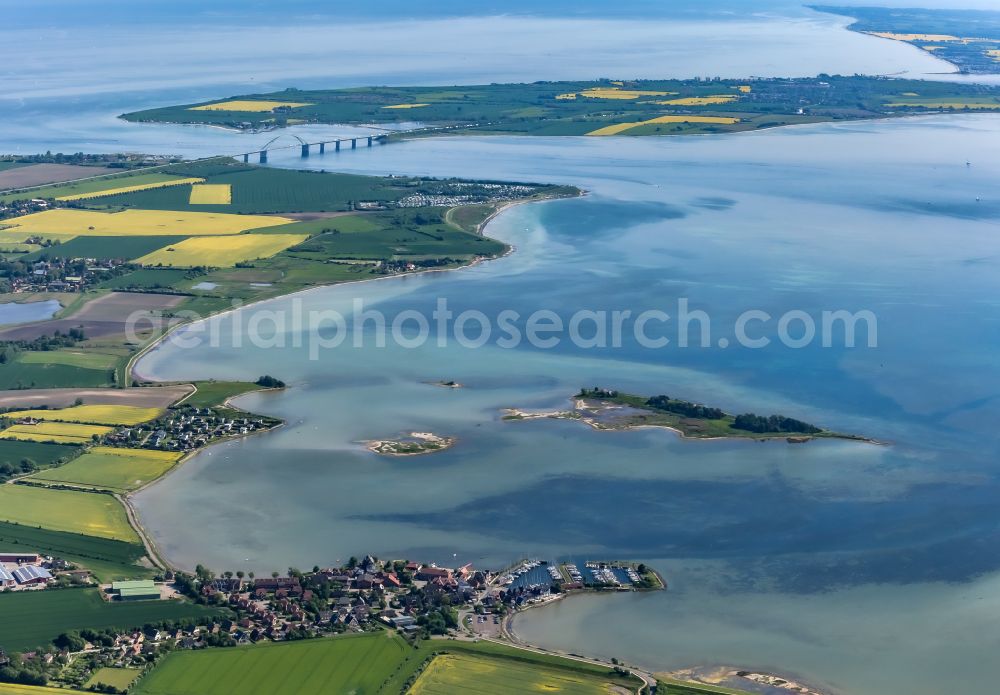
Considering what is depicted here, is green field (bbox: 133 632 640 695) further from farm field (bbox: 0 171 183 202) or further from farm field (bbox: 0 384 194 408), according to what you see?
farm field (bbox: 0 171 183 202)

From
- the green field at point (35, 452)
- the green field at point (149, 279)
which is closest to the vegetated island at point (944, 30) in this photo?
the green field at point (149, 279)

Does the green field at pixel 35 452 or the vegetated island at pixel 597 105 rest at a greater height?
the vegetated island at pixel 597 105

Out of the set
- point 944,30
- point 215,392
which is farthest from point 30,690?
point 944,30

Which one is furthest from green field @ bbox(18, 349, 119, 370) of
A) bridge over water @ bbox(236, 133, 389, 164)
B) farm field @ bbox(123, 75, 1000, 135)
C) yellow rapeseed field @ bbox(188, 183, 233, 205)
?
farm field @ bbox(123, 75, 1000, 135)

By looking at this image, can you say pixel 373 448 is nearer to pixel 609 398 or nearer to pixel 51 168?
pixel 609 398

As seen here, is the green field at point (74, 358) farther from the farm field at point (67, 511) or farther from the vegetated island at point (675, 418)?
the vegetated island at point (675, 418)

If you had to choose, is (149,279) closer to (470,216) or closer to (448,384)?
(470,216)
